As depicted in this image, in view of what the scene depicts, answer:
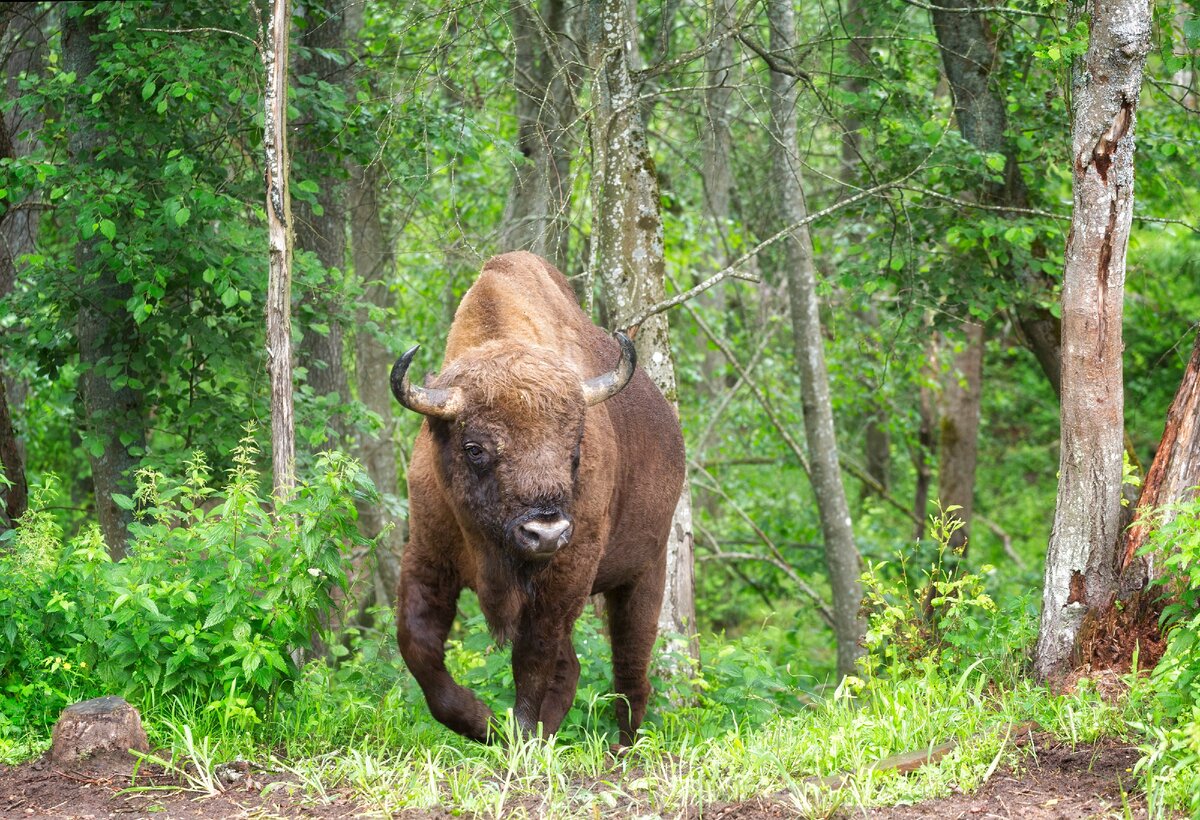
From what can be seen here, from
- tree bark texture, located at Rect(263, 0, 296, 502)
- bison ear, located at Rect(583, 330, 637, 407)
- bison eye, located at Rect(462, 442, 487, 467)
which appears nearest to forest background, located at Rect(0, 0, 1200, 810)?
tree bark texture, located at Rect(263, 0, 296, 502)

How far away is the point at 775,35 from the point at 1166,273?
10.3 meters

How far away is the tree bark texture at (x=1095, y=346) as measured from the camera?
5652 mm

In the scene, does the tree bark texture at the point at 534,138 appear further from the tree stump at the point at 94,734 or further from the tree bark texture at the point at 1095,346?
the tree stump at the point at 94,734

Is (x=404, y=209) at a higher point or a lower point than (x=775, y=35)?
lower

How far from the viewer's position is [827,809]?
4.18 m

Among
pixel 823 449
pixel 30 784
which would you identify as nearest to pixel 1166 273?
pixel 823 449

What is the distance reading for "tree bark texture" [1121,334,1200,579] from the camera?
557 cm

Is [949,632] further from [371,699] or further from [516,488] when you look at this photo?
[371,699]

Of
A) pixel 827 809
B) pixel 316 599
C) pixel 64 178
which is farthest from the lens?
pixel 64 178

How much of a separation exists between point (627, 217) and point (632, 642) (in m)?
2.84

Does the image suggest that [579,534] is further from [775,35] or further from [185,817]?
[775,35]

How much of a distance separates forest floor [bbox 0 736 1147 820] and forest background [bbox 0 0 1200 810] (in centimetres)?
29

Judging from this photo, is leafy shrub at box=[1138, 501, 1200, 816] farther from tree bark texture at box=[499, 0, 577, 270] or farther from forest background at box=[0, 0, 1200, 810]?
tree bark texture at box=[499, 0, 577, 270]

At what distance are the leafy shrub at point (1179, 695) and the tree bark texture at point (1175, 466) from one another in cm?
59
